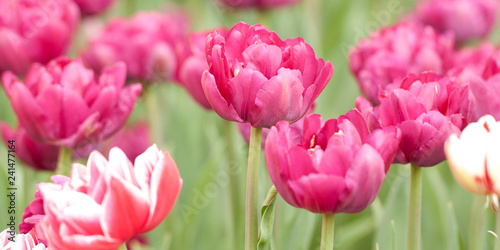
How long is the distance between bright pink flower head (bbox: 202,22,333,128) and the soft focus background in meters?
0.19

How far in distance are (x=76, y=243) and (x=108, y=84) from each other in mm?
347

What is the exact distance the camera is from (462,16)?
56.8 inches

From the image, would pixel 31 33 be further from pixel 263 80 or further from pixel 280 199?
pixel 263 80

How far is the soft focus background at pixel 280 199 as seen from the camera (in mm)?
901

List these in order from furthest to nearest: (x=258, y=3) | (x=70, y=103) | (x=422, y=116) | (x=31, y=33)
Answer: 1. (x=258, y=3)
2. (x=31, y=33)
3. (x=70, y=103)
4. (x=422, y=116)

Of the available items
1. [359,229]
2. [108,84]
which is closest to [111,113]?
[108,84]

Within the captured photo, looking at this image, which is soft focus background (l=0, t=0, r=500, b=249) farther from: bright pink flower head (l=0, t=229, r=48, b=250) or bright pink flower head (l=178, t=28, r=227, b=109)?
bright pink flower head (l=0, t=229, r=48, b=250)

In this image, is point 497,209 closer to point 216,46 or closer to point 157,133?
point 216,46

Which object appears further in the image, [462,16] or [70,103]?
[462,16]

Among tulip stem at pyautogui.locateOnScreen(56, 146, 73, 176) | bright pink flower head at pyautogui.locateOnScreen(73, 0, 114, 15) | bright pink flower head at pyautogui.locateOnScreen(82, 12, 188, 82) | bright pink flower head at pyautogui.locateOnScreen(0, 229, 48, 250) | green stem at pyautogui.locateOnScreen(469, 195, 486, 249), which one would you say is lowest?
bright pink flower head at pyautogui.locateOnScreen(0, 229, 48, 250)

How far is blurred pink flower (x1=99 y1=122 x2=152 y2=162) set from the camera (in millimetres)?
1381

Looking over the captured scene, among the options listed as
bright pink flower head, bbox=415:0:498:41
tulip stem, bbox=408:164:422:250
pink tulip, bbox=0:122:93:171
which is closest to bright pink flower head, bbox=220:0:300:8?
bright pink flower head, bbox=415:0:498:41

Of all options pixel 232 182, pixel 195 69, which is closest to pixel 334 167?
pixel 195 69

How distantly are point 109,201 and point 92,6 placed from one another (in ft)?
3.43
